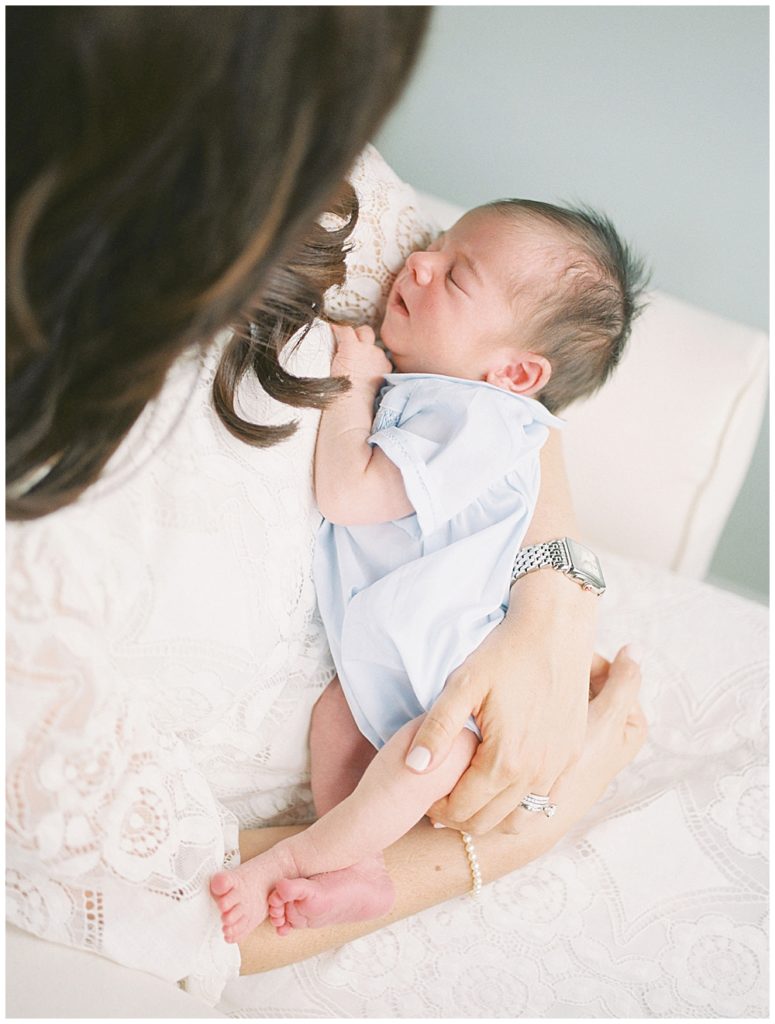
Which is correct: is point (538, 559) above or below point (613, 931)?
above

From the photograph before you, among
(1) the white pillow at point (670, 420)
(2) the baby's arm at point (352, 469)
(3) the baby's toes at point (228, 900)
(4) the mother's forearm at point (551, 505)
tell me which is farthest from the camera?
(1) the white pillow at point (670, 420)

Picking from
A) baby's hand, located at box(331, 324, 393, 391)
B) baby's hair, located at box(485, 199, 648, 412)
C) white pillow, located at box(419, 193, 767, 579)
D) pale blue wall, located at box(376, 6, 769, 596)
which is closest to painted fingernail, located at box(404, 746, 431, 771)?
baby's hand, located at box(331, 324, 393, 391)

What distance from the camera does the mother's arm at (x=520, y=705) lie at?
3.26 ft

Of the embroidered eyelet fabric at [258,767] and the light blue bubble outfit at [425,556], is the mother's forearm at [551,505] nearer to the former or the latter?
the light blue bubble outfit at [425,556]

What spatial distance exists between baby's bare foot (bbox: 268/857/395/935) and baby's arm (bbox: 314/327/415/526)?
381 millimetres

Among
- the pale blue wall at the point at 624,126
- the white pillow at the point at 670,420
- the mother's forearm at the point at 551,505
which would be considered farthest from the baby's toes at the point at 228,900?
the pale blue wall at the point at 624,126

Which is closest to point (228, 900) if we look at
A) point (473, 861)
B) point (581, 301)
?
point (473, 861)

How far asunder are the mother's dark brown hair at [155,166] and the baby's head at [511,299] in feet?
1.77

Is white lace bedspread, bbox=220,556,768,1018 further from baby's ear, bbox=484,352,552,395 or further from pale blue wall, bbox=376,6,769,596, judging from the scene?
pale blue wall, bbox=376,6,769,596

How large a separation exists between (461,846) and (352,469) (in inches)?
19.0

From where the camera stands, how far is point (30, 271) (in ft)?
1.94

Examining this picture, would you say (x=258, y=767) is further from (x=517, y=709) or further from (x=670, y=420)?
(x=670, y=420)

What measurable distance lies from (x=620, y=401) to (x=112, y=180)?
3.89 ft

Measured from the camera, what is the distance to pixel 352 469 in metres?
0.98
